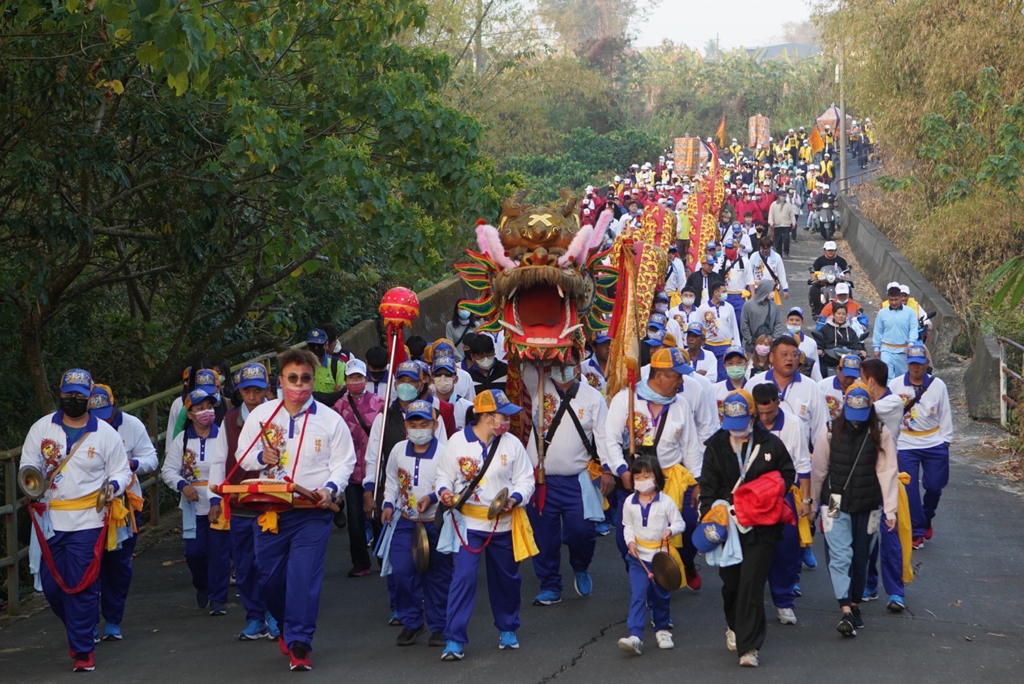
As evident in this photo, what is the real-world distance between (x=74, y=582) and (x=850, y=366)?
229 inches

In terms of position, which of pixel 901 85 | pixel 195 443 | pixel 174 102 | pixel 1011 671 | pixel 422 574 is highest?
pixel 901 85

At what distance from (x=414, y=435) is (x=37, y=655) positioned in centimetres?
280

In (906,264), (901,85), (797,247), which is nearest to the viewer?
(906,264)

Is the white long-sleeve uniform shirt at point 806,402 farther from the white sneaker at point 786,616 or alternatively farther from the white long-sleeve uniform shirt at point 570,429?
the white sneaker at point 786,616

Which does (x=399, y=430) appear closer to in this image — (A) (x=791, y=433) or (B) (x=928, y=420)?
(A) (x=791, y=433)

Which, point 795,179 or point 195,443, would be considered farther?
point 795,179

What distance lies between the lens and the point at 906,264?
86.2 feet

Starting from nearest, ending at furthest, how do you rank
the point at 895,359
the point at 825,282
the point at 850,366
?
the point at 850,366
the point at 895,359
the point at 825,282

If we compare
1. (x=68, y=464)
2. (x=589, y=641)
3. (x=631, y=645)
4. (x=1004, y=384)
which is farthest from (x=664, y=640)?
(x=1004, y=384)

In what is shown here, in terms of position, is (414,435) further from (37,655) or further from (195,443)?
(37,655)

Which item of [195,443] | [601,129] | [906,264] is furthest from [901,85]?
[601,129]

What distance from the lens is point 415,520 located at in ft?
28.3

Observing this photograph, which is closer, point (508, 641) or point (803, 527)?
point (508, 641)

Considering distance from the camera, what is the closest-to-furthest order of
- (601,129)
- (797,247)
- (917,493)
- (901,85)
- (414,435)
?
(414,435) < (917,493) < (901,85) < (797,247) < (601,129)
